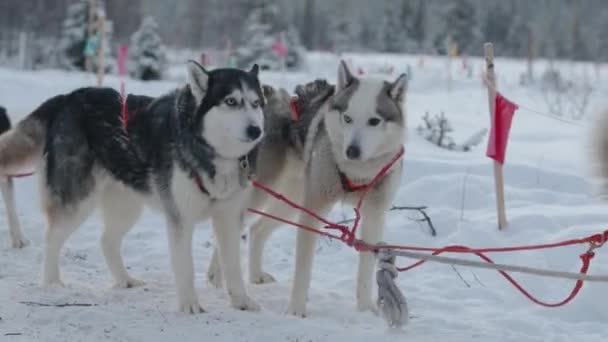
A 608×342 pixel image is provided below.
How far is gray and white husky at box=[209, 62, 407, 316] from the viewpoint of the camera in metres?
4.00

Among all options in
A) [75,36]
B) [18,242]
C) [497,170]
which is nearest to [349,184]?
[497,170]

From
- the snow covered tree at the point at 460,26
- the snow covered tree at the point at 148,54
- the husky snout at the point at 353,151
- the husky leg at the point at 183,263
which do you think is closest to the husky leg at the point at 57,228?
the husky leg at the point at 183,263

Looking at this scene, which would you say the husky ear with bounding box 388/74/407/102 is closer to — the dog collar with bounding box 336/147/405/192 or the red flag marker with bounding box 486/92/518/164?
the dog collar with bounding box 336/147/405/192

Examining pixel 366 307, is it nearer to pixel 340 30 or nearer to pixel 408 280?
pixel 408 280

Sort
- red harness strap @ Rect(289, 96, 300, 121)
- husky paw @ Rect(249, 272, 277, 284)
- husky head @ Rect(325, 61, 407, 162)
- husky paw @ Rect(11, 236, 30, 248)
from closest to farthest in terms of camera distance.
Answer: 1. husky head @ Rect(325, 61, 407, 162)
2. red harness strap @ Rect(289, 96, 300, 121)
3. husky paw @ Rect(249, 272, 277, 284)
4. husky paw @ Rect(11, 236, 30, 248)

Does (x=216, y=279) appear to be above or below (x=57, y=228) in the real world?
below

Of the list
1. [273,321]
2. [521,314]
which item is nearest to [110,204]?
[273,321]

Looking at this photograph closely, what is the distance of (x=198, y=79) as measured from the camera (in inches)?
153

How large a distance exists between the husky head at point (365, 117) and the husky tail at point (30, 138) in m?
1.78

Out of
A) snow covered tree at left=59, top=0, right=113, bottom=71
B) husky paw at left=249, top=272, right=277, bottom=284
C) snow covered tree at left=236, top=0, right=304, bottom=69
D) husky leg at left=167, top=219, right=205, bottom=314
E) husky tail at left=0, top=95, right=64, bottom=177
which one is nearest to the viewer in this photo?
husky leg at left=167, top=219, right=205, bottom=314

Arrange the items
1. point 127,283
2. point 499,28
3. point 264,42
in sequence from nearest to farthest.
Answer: point 127,283 → point 264,42 → point 499,28

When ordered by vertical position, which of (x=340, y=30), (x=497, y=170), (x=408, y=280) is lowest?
(x=340, y=30)

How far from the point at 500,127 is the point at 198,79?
8.84 feet

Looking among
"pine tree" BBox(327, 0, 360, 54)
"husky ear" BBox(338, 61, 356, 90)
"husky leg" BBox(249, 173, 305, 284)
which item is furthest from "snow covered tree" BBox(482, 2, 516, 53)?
"husky ear" BBox(338, 61, 356, 90)
